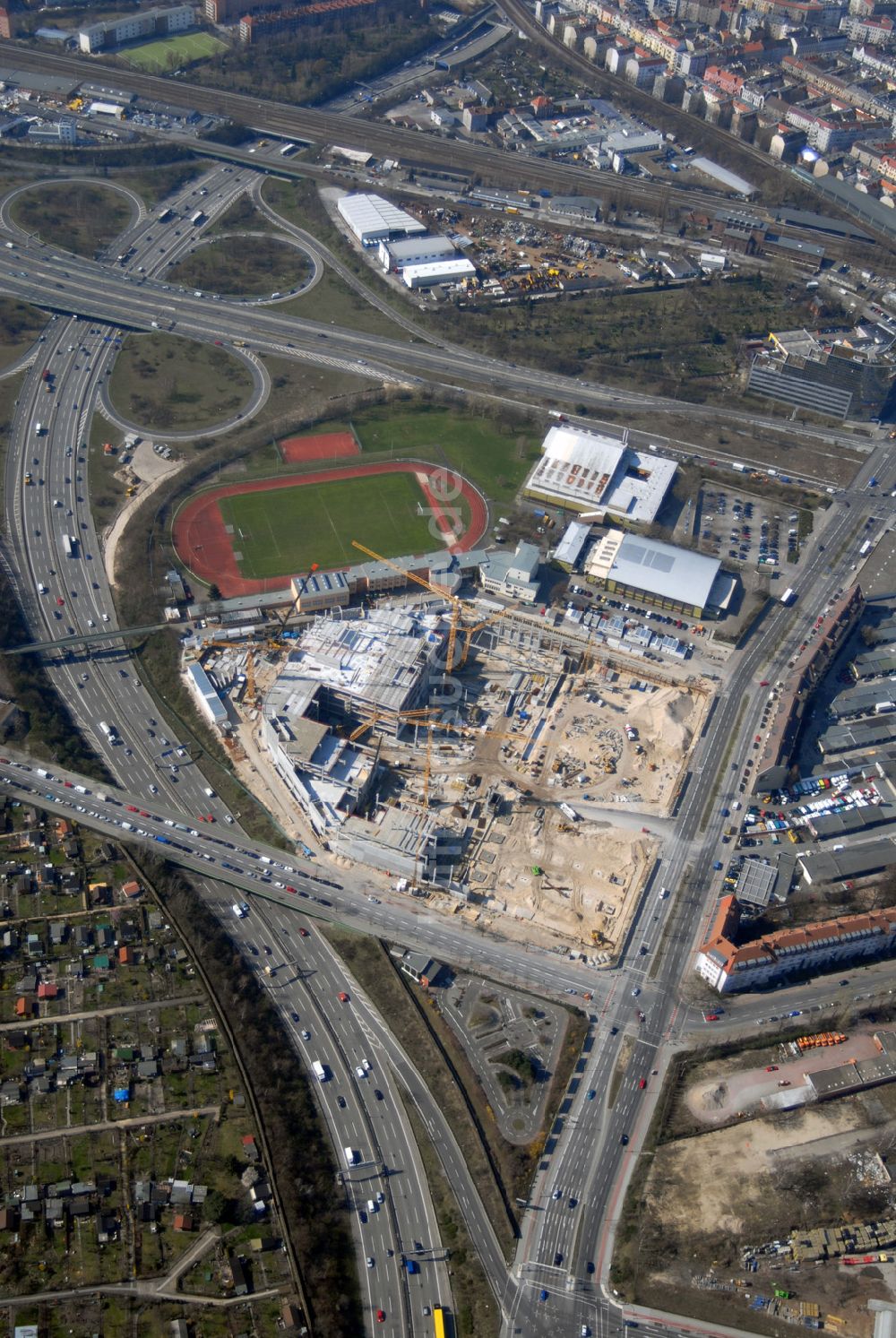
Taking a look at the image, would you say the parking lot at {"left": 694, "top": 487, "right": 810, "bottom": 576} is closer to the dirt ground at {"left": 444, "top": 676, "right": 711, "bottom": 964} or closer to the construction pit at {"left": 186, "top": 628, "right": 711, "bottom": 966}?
the construction pit at {"left": 186, "top": 628, "right": 711, "bottom": 966}

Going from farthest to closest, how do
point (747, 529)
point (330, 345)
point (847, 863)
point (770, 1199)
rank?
point (330, 345) < point (747, 529) < point (847, 863) < point (770, 1199)

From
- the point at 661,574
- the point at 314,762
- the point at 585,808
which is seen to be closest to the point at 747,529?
the point at 661,574

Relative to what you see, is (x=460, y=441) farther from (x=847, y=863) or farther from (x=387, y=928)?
(x=847, y=863)

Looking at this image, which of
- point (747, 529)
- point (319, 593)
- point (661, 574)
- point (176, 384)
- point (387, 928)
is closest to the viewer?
point (387, 928)

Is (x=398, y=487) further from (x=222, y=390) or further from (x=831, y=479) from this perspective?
(x=831, y=479)

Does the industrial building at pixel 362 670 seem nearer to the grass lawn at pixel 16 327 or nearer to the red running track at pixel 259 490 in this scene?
the red running track at pixel 259 490

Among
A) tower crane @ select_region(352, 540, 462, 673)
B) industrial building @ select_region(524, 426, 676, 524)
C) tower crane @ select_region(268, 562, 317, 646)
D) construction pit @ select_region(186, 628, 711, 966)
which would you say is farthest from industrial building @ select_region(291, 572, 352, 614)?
industrial building @ select_region(524, 426, 676, 524)
